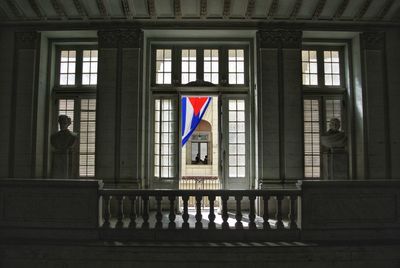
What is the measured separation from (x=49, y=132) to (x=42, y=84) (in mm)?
1065

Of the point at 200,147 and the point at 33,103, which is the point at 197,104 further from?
the point at 33,103

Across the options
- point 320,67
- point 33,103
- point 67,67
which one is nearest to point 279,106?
point 320,67

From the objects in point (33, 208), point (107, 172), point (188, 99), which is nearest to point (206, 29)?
point (107, 172)

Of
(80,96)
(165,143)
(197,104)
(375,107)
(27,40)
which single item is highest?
(27,40)

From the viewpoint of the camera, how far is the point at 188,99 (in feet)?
45.5

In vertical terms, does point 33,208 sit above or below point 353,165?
below

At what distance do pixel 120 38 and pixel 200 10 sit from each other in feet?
5.98

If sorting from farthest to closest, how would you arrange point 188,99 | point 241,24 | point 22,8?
point 188,99, point 241,24, point 22,8

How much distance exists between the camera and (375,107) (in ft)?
24.9

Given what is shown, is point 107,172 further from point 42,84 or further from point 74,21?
point 74,21

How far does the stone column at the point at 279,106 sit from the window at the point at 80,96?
375cm

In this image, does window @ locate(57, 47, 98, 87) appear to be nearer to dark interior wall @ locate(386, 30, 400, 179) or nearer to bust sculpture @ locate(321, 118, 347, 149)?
bust sculpture @ locate(321, 118, 347, 149)

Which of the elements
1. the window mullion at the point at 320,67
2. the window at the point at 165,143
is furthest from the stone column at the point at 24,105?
the window mullion at the point at 320,67

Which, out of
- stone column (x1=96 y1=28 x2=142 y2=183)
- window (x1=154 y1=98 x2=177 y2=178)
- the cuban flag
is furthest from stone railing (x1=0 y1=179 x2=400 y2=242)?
the cuban flag
